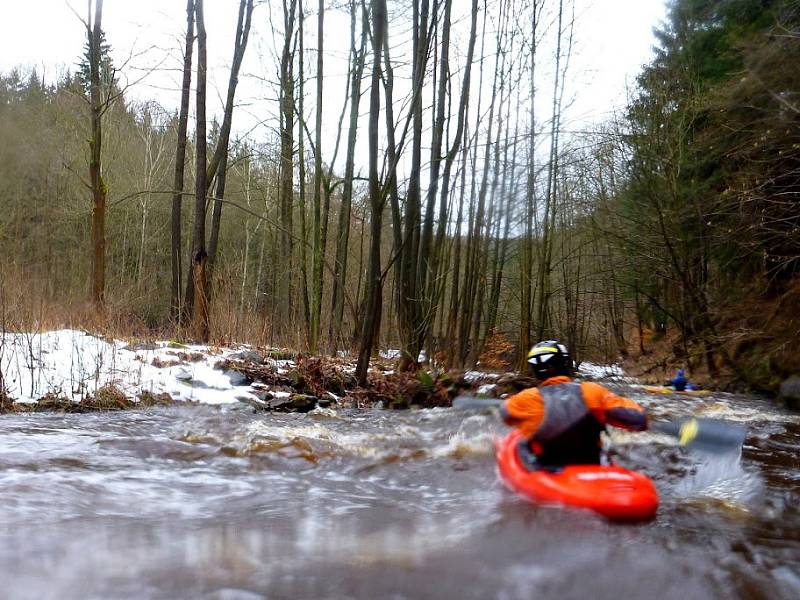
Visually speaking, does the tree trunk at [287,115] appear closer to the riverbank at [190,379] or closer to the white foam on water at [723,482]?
the riverbank at [190,379]

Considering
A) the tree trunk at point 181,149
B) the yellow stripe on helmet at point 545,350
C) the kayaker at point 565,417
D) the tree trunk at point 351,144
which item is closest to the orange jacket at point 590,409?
the kayaker at point 565,417

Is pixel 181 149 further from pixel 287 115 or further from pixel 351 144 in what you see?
pixel 351 144

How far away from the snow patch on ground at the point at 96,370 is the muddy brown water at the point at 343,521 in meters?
0.73

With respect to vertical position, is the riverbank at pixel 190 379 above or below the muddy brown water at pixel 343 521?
above

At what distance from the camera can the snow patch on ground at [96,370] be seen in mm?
7820

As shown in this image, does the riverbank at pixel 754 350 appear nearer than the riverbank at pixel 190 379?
No

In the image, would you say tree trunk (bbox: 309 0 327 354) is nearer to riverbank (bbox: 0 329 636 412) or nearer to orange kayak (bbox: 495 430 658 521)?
riverbank (bbox: 0 329 636 412)

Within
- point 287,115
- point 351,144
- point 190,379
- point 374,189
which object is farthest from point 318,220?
point 190,379

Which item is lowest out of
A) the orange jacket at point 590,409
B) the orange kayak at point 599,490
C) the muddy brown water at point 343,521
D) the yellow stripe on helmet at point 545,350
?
the muddy brown water at point 343,521

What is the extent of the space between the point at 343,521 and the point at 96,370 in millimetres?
5110

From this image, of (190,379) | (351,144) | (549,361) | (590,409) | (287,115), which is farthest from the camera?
(287,115)

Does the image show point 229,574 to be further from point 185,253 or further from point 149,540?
point 185,253

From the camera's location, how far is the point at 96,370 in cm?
802

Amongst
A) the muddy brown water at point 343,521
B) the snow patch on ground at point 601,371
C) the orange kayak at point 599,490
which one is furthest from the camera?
the snow patch on ground at point 601,371
